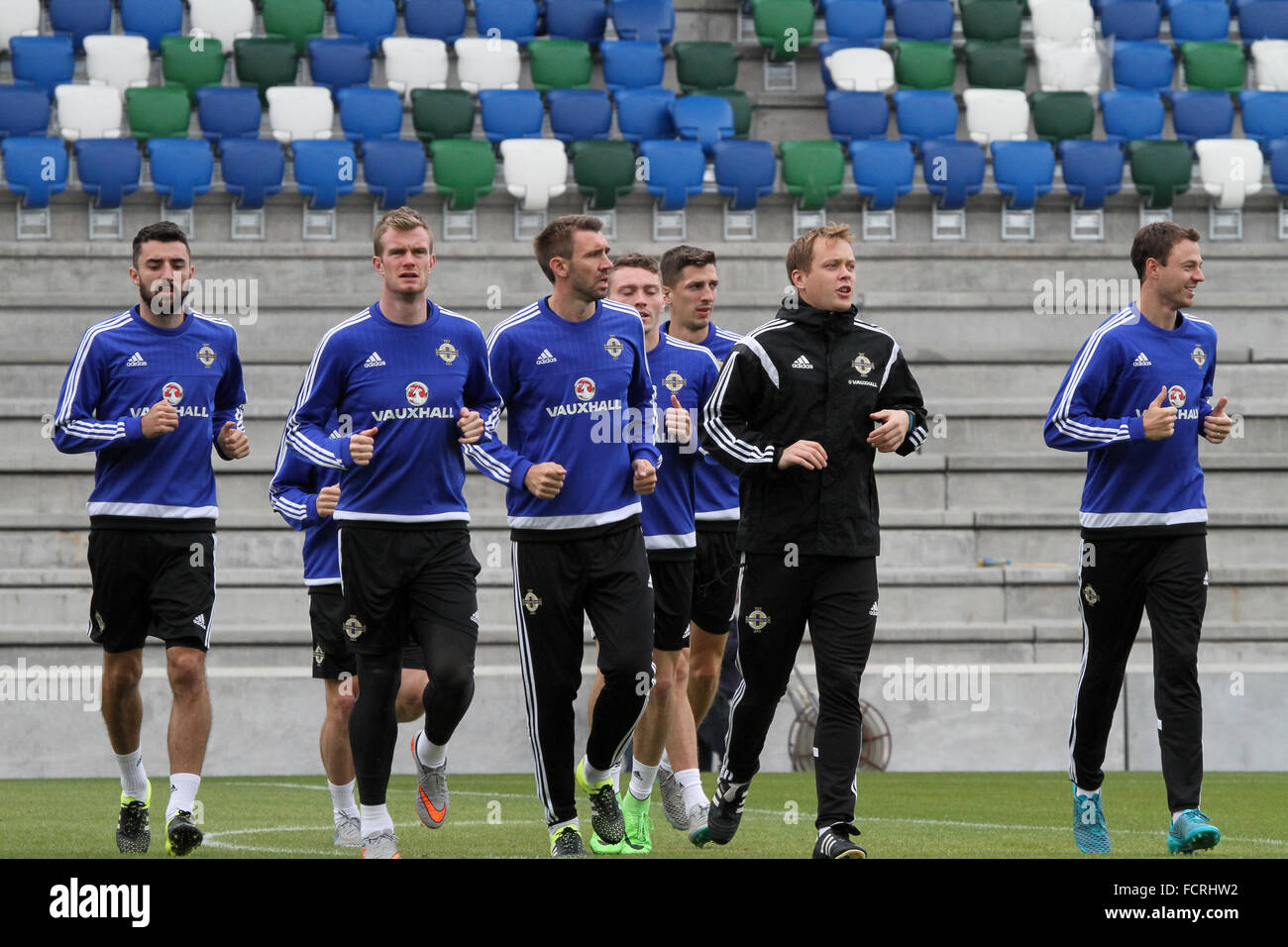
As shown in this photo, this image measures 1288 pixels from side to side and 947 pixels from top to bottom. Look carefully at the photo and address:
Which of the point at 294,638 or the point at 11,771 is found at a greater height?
the point at 294,638

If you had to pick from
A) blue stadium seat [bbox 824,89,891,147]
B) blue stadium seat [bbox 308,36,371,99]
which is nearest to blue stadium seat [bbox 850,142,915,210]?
blue stadium seat [bbox 824,89,891,147]

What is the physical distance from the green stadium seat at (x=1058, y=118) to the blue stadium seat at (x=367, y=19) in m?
6.14

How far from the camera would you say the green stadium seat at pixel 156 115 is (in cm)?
1670

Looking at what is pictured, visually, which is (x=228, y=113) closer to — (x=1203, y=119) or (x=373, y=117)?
(x=373, y=117)

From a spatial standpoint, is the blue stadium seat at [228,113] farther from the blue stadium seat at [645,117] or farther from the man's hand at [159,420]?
the man's hand at [159,420]

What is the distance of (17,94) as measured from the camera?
54.7 feet

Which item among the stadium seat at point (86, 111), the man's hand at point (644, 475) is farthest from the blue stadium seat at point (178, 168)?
the man's hand at point (644, 475)

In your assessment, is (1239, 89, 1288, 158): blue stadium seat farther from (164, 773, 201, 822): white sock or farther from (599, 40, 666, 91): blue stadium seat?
(164, 773, 201, 822): white sock

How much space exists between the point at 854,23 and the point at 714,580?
35.5 ft
